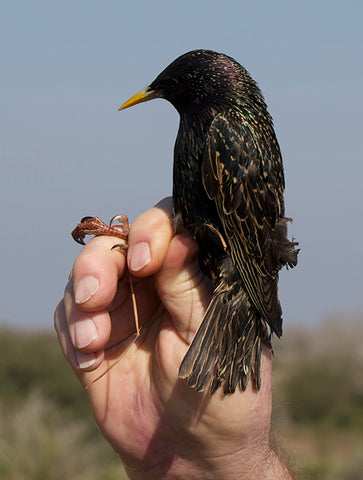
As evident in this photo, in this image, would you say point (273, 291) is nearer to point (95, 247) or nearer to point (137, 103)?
point (95, 247)

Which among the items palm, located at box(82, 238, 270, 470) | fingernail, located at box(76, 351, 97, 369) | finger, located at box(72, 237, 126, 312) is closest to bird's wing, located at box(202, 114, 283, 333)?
palm, located at box(82, 238, 270, 470)

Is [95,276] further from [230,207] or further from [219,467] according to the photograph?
[219,467]

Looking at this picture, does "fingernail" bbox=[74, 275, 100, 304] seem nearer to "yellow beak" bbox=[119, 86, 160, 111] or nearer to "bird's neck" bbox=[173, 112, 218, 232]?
"bird's neck" bbox=[173, 112, 218, 232]

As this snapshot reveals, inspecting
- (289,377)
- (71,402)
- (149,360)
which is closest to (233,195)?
(149,360)

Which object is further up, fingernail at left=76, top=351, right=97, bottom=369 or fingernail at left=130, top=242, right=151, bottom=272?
fingernail at left=130, top=242, right=151, bottom=272

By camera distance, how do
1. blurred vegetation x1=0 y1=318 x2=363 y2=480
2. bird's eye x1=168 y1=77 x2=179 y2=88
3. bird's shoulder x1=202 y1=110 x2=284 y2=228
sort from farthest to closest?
blurred vegetation x1=0 y1=318 x2=363 y2=480
bird's eye x1=168 y1=77 x2=179 y2=88
bird's shoulder x1=202 y1=110 x2=284 y2=228

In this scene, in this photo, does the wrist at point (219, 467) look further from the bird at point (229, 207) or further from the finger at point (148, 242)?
the finger at point (148, 242)

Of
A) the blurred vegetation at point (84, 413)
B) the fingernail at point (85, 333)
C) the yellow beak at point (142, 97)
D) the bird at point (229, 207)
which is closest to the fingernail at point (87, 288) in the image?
the fingernail at point (85, 333)

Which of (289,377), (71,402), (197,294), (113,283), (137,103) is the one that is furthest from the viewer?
(289,377)
